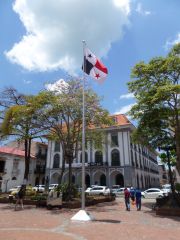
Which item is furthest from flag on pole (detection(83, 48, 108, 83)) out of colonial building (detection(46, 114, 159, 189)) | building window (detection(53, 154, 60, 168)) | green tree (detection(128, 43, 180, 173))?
building window (detection(53, 154, 60, 168))

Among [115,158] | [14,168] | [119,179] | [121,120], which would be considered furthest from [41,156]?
[121,120]

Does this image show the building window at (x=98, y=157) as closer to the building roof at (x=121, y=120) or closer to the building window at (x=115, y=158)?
the building window at (x=115, y=158)

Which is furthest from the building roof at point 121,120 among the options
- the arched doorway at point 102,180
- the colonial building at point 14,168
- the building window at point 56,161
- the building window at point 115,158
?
the colonial building at point 14,168

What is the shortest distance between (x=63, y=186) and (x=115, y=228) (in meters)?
10.2

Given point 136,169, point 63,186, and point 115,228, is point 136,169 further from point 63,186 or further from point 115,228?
point 115,228

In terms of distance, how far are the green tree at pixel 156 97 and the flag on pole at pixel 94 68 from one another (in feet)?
11.3

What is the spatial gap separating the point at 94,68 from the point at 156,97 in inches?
164

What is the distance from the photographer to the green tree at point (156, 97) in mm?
15320

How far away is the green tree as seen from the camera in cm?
1532

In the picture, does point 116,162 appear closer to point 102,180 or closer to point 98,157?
point 98,157

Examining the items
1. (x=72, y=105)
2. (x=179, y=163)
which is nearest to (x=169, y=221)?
(x=179, y=163)

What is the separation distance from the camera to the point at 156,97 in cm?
1414

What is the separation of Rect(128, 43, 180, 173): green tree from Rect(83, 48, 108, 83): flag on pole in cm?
346

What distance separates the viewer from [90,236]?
7918 mm
